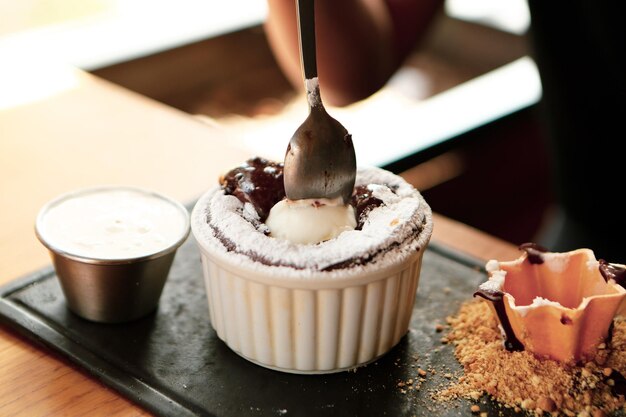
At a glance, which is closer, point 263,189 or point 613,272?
point 613,272

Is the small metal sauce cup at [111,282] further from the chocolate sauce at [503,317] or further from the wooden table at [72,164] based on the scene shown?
the chocolate sauce at [503,317]

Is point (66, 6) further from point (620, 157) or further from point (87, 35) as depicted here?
point (620, 157)

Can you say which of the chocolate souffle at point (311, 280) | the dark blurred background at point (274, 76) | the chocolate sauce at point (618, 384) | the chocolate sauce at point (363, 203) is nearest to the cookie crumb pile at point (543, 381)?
the chocolate sauce at point (618, 384)

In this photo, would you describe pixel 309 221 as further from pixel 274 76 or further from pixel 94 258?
pixel 274 76

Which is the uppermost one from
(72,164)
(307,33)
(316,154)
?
(307,33)

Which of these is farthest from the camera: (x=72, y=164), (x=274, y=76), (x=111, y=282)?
(x=274, y=76)

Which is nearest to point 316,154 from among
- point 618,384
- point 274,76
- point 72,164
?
point 618,384
